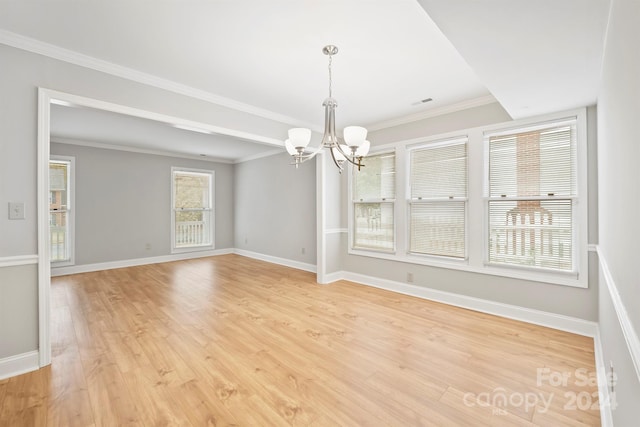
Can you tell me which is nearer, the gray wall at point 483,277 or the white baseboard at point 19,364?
the white baseboard at point 19,364

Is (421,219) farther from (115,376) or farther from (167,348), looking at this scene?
(115,376)

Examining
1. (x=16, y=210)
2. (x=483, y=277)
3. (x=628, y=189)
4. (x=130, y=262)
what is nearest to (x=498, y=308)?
(x=483, y=277)

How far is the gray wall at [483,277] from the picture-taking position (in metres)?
2.74

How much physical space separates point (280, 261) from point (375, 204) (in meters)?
2.87

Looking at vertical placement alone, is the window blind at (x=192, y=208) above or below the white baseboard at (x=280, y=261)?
above

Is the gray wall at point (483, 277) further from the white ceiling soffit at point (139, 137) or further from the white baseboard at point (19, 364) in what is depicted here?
the white baseboard at point (19, 364)

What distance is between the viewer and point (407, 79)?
9.50 feet

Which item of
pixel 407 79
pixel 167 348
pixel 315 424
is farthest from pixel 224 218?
pixel 315 424

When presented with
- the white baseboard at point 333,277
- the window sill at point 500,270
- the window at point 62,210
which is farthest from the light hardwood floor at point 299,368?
the window at point 62,210

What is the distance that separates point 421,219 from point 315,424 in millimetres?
3011

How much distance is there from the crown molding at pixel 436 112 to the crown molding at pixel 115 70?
5.71 feet

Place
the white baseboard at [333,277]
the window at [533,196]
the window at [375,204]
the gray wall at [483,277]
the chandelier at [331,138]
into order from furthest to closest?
the white baseboard at [333,277] → the window at [375,204] → the window at [533,196] → the gray wall at [483,277] → the chandelier at [331,138]

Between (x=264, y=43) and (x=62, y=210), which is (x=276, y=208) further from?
(x=264, y=43)

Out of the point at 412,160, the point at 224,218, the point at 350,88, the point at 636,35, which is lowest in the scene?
the point at 224,218
